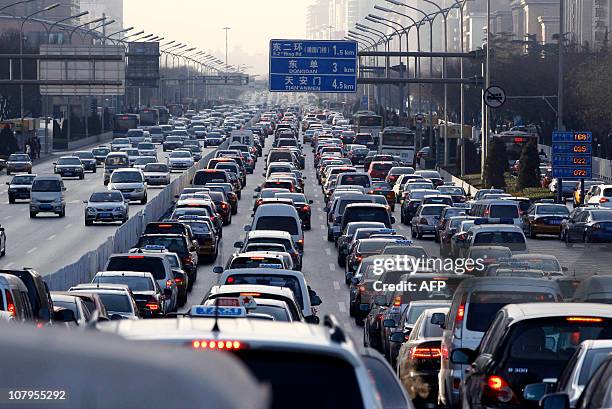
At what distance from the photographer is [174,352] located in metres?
3.38

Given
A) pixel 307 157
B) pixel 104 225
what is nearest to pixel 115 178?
pixel 104 225

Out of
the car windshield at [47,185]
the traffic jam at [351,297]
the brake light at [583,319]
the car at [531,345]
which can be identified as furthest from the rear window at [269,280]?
the car windshield at [47,185]

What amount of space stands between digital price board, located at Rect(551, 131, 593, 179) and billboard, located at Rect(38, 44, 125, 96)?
71.3 ft

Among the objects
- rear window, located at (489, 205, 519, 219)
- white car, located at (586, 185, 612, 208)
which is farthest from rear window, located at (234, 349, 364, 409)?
white car, located at (586, 185, 612, 208)

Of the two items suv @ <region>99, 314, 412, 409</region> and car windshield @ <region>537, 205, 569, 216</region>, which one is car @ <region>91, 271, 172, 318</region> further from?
car windshield @ <region>537, 205, 569, 216</region>

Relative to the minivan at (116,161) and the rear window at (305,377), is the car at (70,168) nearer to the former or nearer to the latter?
the minivan at (116,161)

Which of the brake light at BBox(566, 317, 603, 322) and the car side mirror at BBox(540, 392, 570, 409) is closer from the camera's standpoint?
the car side mirror at BBox(540, 392, 570, 409)

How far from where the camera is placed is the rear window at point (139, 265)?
2878 cm

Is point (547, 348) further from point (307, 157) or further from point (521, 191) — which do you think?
point (307, 157)

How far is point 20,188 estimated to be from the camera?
67938 millimetres

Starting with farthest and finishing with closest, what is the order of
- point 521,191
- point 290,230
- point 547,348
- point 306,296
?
point 521,191
point 290,230
point 306,296
point 547,348

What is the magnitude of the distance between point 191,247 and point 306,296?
1592 cm

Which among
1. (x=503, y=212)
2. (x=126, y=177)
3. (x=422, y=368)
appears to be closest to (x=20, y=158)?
(x=126, y=177)

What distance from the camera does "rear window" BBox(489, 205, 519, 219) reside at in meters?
48.8
